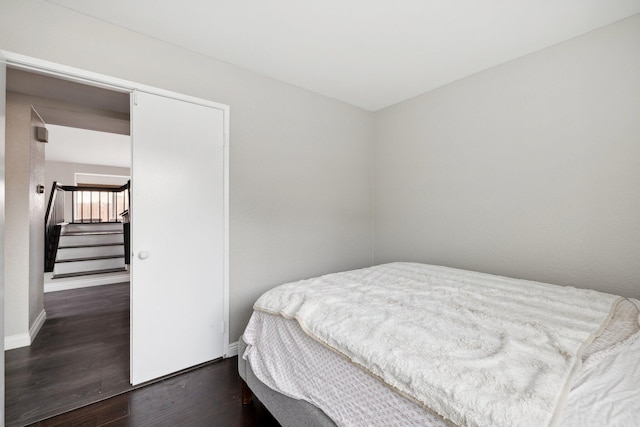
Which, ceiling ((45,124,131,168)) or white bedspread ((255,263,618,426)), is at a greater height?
ceiling ((45,124,131,168))

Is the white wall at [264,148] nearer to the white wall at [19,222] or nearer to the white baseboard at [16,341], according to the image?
the white wall at [19,222]

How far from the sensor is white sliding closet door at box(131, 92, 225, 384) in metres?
2.01

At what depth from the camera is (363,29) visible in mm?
1985

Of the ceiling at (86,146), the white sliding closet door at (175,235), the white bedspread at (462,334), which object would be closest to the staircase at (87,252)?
the ceiling at (86,146)

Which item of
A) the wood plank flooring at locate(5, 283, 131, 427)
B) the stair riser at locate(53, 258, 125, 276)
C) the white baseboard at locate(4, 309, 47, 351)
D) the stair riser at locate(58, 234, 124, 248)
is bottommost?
the wood plank flooring at locate(5, 283, 131, 427)

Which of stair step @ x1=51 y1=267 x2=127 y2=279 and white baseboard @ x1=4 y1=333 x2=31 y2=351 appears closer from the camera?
white baseboard @ x1=4 y1=333 x2=31 y2=351

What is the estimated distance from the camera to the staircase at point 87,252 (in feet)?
15.4

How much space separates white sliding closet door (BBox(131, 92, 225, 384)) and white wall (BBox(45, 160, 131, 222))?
22.6ft

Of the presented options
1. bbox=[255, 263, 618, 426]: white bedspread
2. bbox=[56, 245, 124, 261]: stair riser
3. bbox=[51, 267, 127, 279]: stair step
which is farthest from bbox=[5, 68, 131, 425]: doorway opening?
bbox=[255, 263, 618, 426]: white bedspread

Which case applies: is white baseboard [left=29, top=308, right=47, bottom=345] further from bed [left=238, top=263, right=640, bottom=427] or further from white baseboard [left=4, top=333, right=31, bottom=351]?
bed [left=238, top=263, right=640, bottom=427]

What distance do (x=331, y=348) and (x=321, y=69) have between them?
2.33 meters

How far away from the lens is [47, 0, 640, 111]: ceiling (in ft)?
5.79

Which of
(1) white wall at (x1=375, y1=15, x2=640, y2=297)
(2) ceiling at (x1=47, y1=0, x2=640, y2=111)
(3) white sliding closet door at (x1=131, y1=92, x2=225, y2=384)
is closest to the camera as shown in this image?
(2) ceiling at (x1=47, y1=0, x2=640, y2=111)

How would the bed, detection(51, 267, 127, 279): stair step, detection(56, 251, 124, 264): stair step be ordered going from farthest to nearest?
detection(56, 251, 124, 264): stair step
detection(51, 267, 127, 279): stair step
the bed
